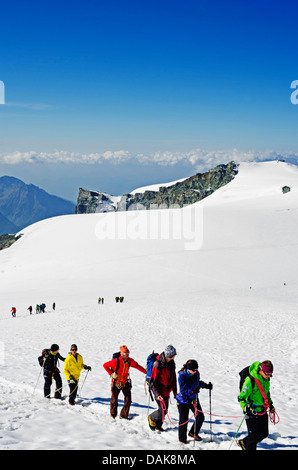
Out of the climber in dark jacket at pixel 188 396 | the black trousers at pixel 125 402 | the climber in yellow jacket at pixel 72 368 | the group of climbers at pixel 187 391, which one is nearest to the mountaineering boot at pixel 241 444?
the group of climbers at pixel 187 391

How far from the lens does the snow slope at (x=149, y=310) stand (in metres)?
8.39

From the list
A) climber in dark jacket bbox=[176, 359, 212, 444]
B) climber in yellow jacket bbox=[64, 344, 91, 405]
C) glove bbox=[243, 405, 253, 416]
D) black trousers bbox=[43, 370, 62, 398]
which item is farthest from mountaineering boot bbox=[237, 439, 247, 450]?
black trousers bbox=[43, 370, 62, 398]

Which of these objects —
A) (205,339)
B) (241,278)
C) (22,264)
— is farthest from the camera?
(22,264)

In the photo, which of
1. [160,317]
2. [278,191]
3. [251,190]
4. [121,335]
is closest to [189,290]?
[160,317]

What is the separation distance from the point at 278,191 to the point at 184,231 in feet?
165

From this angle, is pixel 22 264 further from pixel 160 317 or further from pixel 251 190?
pixel 251 190

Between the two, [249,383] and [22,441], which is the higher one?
[249,383]

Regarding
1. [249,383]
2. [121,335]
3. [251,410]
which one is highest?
[249,383]

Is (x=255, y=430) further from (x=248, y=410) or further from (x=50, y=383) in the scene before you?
(x=50, y=383)

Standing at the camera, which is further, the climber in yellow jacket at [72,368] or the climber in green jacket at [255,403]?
the climber in yellow jacket at [72,368]

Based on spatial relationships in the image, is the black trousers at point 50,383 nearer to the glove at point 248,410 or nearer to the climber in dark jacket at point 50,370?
the climber in dark jacket at point 50,370

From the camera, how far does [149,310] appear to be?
99.1ft

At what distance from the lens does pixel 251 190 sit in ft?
400

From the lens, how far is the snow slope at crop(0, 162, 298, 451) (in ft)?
27.5
